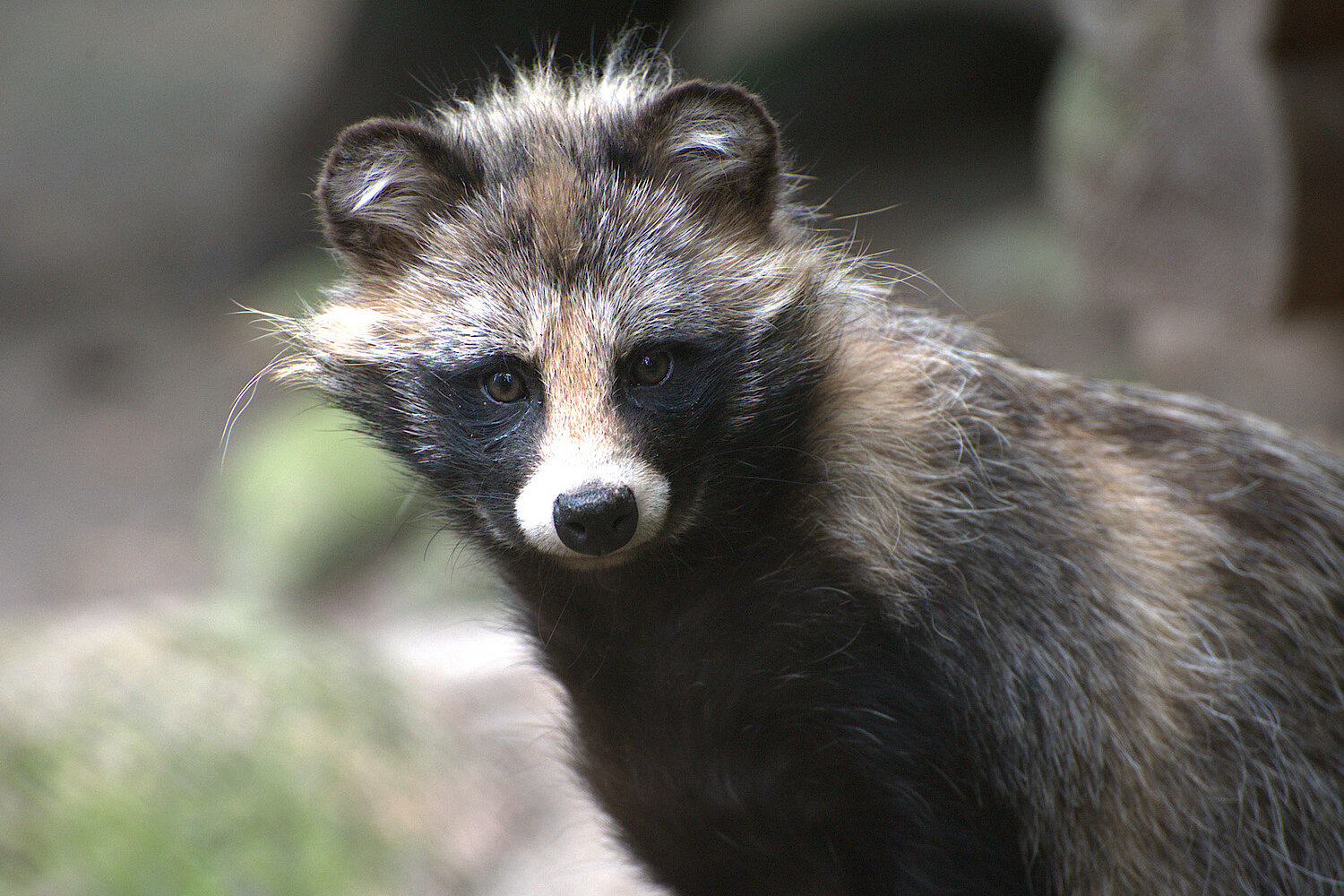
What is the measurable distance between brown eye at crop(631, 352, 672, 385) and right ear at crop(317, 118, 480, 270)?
26.6 inches

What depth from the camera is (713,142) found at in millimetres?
3248

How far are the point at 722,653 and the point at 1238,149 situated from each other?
166 inches

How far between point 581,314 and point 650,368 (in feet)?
0.70

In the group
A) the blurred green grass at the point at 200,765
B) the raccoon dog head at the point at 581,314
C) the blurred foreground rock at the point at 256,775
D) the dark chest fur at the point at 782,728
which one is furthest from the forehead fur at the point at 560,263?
the blurred green grass at the point at 200,765

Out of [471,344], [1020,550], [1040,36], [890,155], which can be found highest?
[1040,36]

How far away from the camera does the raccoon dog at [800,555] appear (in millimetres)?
3201

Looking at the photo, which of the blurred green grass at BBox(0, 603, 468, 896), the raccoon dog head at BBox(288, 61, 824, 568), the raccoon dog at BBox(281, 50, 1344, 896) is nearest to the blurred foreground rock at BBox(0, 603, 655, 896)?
the blurred green grass at BBox(0, 603, 468, 896)

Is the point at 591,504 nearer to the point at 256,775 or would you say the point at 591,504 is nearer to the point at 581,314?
the point at 581,314

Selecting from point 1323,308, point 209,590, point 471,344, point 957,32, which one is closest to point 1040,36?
point 957,32

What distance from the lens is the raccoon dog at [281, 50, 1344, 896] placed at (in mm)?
3201

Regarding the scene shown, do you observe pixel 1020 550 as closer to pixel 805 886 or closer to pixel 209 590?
pixel 805 886

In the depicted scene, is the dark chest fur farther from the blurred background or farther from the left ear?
the left ear

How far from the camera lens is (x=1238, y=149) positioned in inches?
240

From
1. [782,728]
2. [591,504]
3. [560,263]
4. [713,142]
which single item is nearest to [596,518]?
[591,504]
